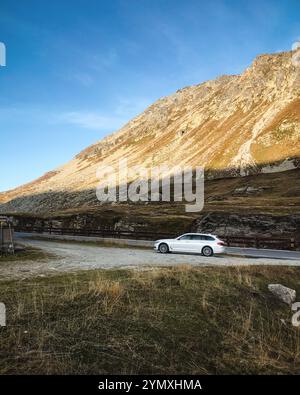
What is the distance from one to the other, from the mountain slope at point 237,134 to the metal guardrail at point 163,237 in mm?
69042

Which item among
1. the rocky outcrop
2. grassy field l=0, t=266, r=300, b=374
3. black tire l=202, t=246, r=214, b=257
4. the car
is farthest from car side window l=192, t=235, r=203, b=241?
the rocky outcrop

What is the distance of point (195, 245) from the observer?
1204 inches

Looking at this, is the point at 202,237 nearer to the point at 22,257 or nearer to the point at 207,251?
the point at 207,251

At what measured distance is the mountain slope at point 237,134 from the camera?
4360 inches

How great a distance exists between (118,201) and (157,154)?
42.6 metres

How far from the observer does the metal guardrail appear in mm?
35281

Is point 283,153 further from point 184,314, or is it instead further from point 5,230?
point 184,314

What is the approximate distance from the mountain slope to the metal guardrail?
69042 mm

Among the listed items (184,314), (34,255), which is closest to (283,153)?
(34,255)

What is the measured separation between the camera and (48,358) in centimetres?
842

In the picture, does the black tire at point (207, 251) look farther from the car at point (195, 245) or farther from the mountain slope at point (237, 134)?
the mountain slope at point (237, 134)

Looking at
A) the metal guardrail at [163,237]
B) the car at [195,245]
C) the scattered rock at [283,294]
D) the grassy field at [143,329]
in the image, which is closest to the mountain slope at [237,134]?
the metal guardrail at [163,237]

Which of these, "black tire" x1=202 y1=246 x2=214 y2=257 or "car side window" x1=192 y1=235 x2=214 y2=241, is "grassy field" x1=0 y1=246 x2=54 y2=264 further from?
"black tire" x1=202 y1=246 x2=214 y2=257

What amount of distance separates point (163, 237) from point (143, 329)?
30510 mm
